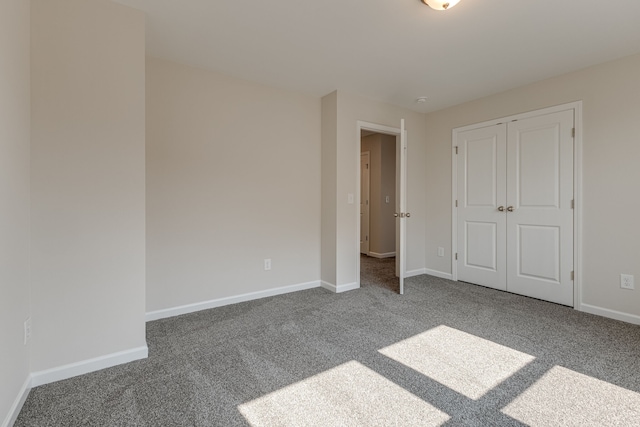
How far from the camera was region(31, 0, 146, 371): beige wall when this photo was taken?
69.5 inches

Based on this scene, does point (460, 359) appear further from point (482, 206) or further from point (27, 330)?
point (27, 330)

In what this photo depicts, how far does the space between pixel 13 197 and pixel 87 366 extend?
109 cm

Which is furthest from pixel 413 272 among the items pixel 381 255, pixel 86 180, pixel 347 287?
pixel 86 180

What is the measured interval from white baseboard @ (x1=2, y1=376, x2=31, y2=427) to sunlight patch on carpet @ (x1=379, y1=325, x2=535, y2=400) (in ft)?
6.58

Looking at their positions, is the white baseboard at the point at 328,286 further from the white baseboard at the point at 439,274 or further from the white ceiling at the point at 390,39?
the white ceiling at the point at 390,39

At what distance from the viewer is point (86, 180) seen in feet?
6.13

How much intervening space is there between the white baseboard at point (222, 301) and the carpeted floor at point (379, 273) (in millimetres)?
798

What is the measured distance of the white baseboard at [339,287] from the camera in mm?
3586

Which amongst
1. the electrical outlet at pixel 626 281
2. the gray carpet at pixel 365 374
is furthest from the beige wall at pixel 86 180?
the electrical outlet at pixel 626 281

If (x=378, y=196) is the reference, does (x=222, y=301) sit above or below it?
below

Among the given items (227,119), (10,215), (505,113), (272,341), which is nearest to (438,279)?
(505,113)

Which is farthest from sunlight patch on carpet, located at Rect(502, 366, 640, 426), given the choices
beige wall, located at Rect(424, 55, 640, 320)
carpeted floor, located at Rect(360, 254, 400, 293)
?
carpeted floor, located at Rect(360, 254, 400, 293)

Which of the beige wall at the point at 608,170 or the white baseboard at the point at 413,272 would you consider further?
the white baseboard at the point at 413,272

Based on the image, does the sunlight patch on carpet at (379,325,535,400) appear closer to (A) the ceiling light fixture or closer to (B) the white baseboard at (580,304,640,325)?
(B) the white baseboard at (580,304,640,325)
